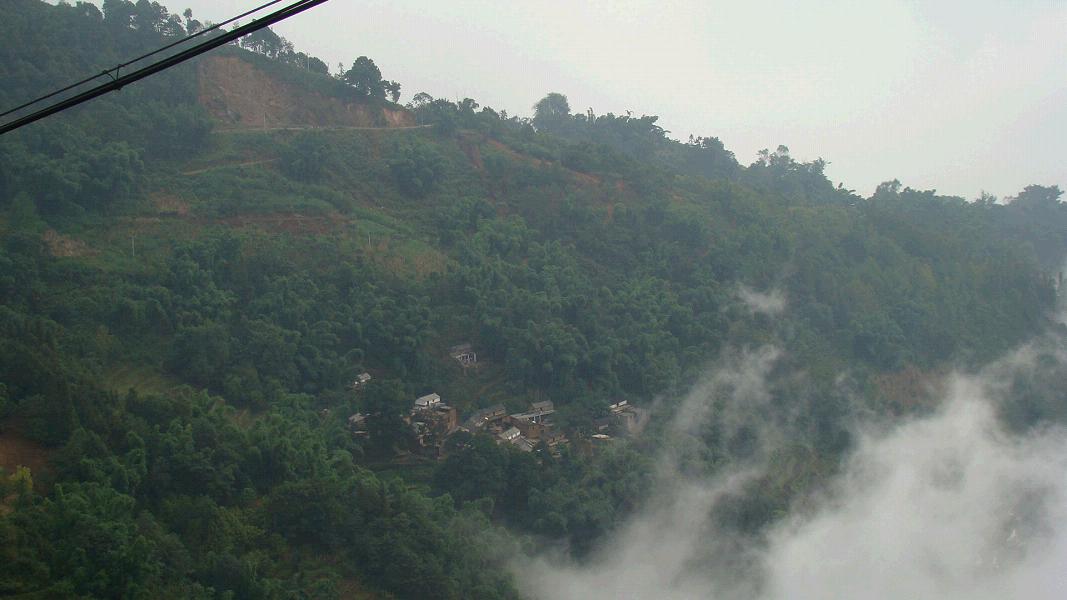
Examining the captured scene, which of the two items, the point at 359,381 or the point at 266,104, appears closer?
the point at 359,381

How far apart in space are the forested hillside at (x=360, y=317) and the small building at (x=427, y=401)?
0.34 m

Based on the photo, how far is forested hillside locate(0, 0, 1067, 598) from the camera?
18.4 meters

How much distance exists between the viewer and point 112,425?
18844 mm

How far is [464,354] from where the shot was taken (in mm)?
28797

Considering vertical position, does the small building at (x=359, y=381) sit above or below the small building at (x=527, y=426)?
below

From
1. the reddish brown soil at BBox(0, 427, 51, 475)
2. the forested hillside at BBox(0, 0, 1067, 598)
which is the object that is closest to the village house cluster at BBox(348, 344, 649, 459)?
the forested hillside at BBox(0, 0, 1067, 598)

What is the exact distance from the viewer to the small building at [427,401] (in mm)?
26469

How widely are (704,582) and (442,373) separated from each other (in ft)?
29.1

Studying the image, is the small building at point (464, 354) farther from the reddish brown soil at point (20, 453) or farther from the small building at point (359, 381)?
the reddish brown soil at point (20, 453)

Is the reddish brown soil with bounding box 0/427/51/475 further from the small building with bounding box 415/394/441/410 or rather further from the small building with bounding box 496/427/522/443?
the small building with bounding box 496/427/522/443

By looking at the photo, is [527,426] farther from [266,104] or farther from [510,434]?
[266,104]

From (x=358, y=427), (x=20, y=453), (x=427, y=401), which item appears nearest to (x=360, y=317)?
(x=427, y=401)

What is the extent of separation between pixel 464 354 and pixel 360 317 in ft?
10.1

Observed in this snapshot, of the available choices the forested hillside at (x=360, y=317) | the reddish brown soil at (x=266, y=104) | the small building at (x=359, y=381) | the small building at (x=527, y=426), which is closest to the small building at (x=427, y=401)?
the forested hillside at (x=360, y=317)
